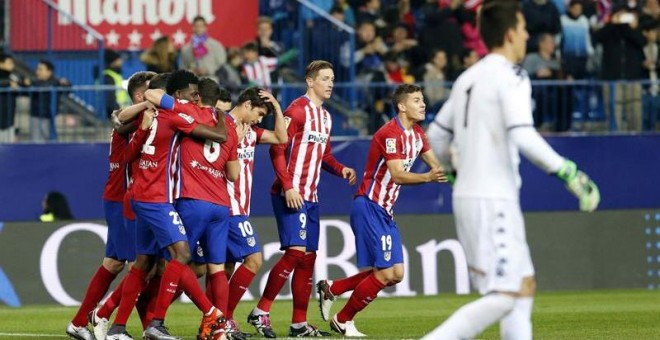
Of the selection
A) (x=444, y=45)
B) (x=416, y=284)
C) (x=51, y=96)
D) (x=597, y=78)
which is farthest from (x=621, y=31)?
(x=51, y=96)

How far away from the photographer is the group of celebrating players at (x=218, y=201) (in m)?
11.7

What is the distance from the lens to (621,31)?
2223 centimetres

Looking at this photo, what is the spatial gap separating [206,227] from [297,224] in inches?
65.1

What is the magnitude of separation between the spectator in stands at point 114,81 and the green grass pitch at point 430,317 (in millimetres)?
3196

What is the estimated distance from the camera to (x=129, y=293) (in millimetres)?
12047

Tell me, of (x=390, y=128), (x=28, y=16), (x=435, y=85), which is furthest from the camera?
(x=28, y=16)

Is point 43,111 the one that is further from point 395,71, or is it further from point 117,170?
point 117,170

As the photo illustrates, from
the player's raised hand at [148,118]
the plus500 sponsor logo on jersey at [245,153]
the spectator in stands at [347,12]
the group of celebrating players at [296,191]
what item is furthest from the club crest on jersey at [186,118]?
the spectator in stands at [347,12]

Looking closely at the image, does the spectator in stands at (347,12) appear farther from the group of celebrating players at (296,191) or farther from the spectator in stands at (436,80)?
the group of celebrating players at (296,191)

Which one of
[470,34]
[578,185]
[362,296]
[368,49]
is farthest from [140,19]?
[578,185]

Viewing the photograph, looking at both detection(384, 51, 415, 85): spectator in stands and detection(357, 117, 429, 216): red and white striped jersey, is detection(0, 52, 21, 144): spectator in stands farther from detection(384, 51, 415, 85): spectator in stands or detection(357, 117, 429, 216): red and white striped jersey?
detection(357, 117, 429, 216): red and white striped jersey

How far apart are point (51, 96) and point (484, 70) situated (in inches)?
492

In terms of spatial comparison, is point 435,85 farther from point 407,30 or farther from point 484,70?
point 484,70

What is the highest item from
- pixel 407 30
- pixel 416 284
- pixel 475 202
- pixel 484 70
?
pixel 407 30
